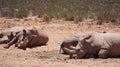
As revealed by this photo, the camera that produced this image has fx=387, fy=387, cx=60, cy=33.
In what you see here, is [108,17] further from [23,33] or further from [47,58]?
[47,58]

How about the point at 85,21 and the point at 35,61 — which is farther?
the point at 85,21

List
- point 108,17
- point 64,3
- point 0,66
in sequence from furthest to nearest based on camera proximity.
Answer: point 64,3 < point 108,17 < point 0,66

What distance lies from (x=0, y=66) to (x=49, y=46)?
13.1 feet

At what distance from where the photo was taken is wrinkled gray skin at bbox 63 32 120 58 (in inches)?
454

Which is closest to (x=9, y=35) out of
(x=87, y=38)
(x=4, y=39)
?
(x=4, y=39)

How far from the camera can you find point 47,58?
11789mm

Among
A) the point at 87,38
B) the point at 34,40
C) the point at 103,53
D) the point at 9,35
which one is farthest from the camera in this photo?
the point at 9,35

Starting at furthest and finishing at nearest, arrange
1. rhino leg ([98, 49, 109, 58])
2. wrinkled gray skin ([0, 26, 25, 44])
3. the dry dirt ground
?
wrinkled gray skin ([0, 26, 25, 44]) → rhino leg ([98, 49, 109, 58]) → the dry dirt ground

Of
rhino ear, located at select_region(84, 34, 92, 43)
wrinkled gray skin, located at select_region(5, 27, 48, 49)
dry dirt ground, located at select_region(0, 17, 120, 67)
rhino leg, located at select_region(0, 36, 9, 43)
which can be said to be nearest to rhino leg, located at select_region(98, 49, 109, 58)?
dry dirt ground, located at select_region(0, 17, 120, 67)

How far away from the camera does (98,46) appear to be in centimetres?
1155

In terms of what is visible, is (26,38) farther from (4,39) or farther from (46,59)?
(46,59)

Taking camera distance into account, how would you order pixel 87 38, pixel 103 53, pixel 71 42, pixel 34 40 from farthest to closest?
pixel 34 40, pixel 71 42, pixel 87 38, pixel 103 53

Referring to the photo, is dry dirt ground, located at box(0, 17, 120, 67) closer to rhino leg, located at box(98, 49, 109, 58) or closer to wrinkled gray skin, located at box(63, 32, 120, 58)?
rhino leg, located at box(98, 49, 109, 58)

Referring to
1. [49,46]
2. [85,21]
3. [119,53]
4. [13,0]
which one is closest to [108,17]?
[85,21]
